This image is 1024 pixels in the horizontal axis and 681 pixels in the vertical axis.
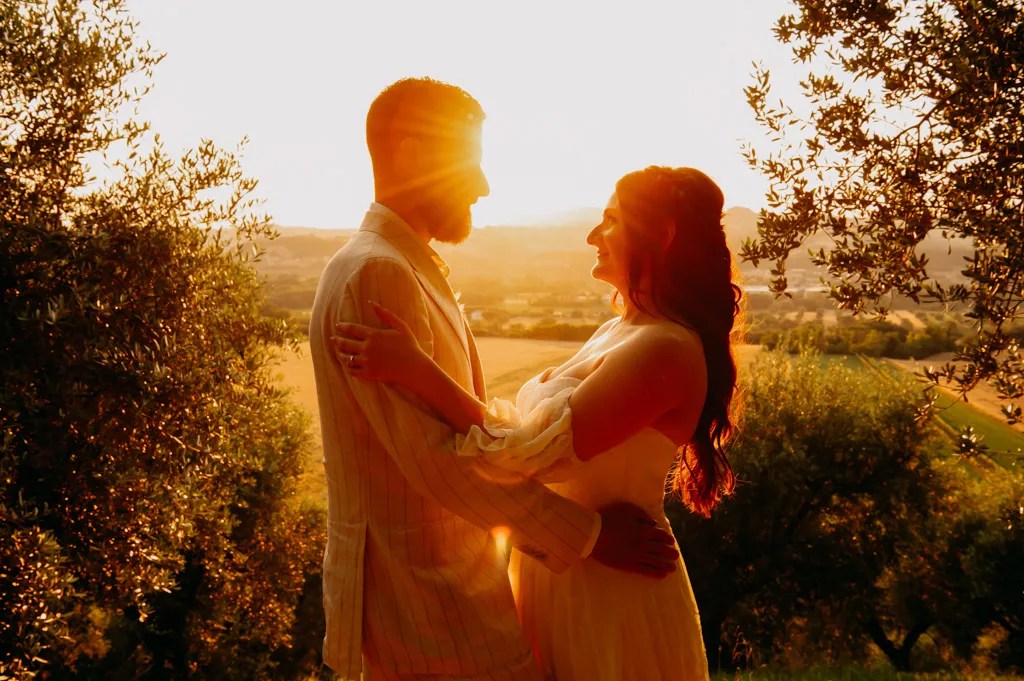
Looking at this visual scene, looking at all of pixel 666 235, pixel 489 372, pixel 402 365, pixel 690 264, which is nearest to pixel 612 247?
pixel 666 235

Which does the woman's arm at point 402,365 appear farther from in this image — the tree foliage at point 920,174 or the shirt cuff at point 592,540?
the tree foliage at point 920,174

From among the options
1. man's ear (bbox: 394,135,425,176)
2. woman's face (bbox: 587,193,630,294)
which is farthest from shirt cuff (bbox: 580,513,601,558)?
man's ear (bbox: 394,135,425,176)

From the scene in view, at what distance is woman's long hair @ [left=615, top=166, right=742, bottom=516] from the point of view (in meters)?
3.24

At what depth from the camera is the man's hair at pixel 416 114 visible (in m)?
3.13

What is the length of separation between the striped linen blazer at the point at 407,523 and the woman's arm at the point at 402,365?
0.06 m

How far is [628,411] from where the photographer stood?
2.88 m

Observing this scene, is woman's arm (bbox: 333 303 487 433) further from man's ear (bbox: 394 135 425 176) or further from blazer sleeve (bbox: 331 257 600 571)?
man's ear (bbox: 394 135 425 176)

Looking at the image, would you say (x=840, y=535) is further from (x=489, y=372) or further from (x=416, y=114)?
(x=416, y=114)

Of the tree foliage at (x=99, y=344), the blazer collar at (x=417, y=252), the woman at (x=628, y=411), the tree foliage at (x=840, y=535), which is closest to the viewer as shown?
the woman at (x=628, y=411)

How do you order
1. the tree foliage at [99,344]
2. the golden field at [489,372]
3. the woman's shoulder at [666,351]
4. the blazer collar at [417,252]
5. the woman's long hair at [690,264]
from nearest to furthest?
the woman's shoulder at [666,351]
the blazer collar at [417,252]
the woman's long hair at [690,264]
the tree foliage at [99,344]
the golden field at [489,372]

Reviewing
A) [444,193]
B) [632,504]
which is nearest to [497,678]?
[632,504]

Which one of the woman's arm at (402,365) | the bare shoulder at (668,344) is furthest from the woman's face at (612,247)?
the woman's arm at (402,365)

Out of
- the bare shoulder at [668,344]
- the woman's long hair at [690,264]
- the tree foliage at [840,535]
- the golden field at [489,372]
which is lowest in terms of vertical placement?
the tree foliage at [840,535]

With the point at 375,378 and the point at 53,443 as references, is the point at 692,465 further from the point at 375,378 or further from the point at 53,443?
the point at 53,443
